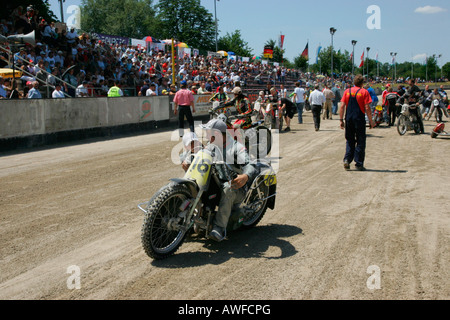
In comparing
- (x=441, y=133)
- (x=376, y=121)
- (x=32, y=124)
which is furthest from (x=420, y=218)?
(x=376, y=121)

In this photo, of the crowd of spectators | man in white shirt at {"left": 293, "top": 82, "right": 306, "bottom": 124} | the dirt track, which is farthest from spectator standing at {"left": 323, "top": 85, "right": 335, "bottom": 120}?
the dirt track

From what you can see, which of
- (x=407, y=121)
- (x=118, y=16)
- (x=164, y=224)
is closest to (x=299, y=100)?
(x=407, y=121)

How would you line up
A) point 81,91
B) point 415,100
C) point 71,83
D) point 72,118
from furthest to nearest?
point 71,83
point 81,91
point 415,100
point 72,118

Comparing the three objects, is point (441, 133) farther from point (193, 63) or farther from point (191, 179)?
point (193, 63)

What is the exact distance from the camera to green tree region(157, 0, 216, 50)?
77.0m

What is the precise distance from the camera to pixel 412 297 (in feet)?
12.2

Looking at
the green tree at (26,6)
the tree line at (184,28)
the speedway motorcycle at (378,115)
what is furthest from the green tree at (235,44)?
the speedway motorcycle at (378,115)

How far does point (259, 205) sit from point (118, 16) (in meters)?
107

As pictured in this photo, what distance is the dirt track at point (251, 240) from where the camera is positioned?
3971 millimetres

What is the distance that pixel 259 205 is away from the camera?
5.77 meters

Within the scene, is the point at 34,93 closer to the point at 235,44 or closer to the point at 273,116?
the point at 273,116

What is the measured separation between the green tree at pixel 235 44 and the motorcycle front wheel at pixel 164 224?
285 feet

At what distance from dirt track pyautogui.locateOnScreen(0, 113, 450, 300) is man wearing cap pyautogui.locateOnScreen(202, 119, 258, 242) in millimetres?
364

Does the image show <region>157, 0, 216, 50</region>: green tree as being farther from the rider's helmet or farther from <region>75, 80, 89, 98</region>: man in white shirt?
the rider's helmet
